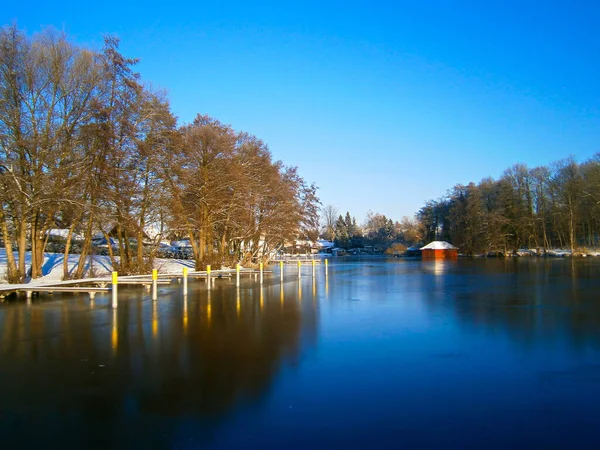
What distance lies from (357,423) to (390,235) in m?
120

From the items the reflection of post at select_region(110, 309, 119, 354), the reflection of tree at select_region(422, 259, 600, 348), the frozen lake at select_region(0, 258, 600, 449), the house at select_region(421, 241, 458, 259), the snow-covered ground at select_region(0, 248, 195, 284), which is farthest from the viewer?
the house at select_region(421, 241, 458, 259)

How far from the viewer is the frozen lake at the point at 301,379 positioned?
14.1 ft

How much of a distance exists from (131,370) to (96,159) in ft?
55.4

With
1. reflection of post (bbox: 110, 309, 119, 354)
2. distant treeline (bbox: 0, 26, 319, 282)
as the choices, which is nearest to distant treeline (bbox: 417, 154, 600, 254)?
distant treeline (bbox: 0, 26, 319, 282)

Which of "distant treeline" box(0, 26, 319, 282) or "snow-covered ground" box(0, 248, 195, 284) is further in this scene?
"snow-covered ground" box(0, 248, 195, 284)

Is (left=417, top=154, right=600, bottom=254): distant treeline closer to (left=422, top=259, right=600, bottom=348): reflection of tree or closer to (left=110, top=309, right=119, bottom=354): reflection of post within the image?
(left=422, top=259, right=600, bottom=348): reflection of tree

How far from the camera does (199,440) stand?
163 inches

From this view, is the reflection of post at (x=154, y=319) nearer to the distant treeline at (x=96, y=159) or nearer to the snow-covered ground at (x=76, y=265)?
the distant treeline at (x=96, y=159)

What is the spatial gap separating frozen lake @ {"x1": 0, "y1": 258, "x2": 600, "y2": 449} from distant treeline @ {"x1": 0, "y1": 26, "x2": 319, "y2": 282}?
8.56 metres

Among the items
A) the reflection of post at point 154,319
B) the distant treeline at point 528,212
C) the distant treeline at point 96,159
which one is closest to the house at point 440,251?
→ the distant treeline at point 528,212

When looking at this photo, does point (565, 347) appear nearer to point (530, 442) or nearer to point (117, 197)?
point (530, 442)

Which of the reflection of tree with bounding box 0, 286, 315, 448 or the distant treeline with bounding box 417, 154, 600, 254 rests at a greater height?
the distant treeline with bounding box 417, 154, 600, 254

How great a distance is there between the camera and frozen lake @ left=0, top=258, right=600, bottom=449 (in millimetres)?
4301

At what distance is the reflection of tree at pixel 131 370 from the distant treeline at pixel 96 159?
852 cm
